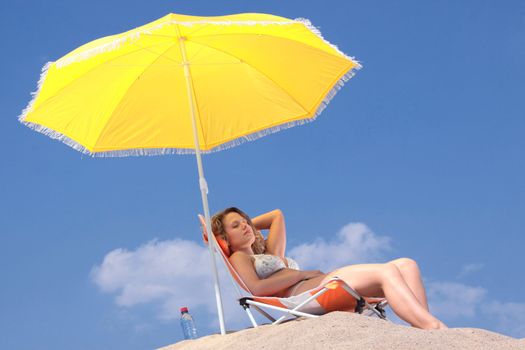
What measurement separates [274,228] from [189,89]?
1206mm

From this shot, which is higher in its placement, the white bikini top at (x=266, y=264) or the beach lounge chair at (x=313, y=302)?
the white bikini top at (x=266, y=264)

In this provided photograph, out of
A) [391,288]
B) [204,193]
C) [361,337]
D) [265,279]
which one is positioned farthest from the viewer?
[204,193]

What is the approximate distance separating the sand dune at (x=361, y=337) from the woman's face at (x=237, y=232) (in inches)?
36.8

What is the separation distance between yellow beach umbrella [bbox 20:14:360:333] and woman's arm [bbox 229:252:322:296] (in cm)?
22

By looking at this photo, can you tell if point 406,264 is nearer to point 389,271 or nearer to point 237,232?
point 389,271

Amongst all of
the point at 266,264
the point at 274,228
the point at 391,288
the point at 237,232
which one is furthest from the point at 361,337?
the point at 274,228

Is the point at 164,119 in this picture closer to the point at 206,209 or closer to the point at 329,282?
the point at 206,209

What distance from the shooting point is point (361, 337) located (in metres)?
4.02

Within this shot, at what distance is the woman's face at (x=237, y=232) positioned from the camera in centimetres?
538

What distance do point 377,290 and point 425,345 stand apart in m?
0.91

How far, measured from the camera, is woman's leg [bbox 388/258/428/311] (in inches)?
183

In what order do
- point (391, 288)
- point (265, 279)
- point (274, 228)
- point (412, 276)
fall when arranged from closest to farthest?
point (391, 288), point (412, 276), point (265, 279), point (274, 228)

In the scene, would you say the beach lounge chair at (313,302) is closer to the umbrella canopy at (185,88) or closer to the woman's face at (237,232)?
the woman's face at (237,232)

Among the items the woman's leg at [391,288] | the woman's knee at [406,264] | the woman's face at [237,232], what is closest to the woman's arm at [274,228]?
the woman's face at [237,232]
